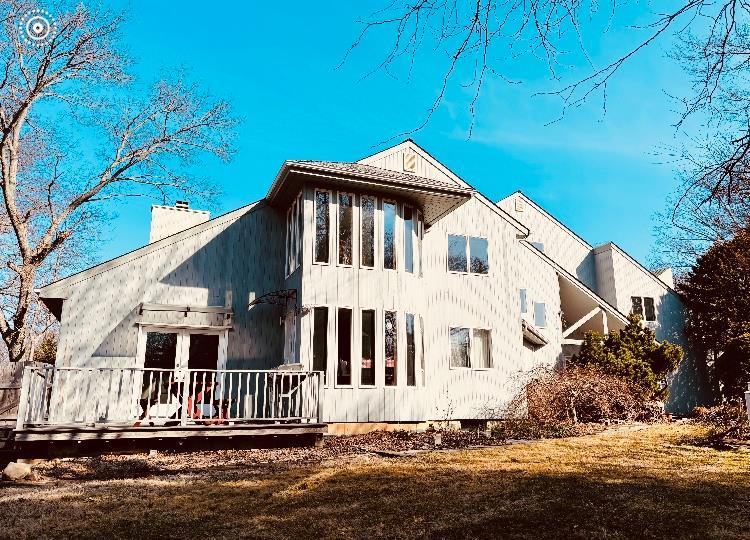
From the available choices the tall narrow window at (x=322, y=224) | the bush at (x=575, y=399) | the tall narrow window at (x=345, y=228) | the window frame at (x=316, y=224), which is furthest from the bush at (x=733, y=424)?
the tall narrow window at (x=322, y=224)

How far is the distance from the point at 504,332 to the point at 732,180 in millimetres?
13874

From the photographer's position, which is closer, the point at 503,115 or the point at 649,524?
the point at 503,115

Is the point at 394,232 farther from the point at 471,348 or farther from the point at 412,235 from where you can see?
the point at 471,348

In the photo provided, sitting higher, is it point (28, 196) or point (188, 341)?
point (28, 196)

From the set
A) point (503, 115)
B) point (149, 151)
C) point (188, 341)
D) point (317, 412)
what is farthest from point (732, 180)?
point (149, 151)

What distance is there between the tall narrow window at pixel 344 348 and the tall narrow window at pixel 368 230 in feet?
4.96

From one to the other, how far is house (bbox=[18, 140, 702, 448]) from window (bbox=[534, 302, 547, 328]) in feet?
8.11

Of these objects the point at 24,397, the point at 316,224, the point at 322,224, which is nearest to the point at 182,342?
the point at 316,224

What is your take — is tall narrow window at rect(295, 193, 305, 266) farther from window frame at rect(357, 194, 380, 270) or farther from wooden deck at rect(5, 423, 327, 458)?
wooden deck at rect(5, 423, 327, 458)

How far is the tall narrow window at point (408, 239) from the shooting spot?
14.9 metres

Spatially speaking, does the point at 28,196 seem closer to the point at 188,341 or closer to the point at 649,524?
the point at 188,341

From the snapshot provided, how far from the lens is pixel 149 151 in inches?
893

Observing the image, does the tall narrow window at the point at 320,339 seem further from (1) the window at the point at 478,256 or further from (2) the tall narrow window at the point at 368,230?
(1) the window at the point at 478,256

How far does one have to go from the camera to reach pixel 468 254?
1750 cm
